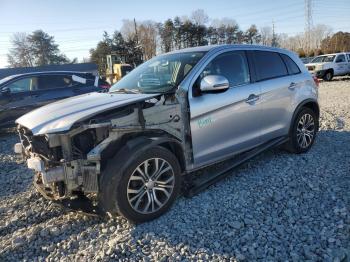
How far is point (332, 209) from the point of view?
3.83 metres

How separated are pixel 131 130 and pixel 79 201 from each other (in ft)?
3.14

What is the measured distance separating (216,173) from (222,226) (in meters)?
0.99

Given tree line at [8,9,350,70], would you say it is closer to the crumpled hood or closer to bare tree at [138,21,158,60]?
bare tree at [138,21,158,60]

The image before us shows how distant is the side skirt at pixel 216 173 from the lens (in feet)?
13.9

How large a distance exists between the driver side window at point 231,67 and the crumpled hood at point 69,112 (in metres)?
1.00

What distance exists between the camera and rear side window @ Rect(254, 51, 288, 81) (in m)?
5.02

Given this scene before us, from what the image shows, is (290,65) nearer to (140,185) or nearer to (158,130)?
(158,130)

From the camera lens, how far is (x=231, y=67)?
4.65 meters

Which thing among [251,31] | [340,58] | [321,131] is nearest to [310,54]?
[251,31]

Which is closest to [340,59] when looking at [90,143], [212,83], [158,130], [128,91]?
[212,83]

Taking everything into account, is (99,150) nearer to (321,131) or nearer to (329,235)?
(329,235)

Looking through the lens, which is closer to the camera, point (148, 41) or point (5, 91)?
point (5, 91)

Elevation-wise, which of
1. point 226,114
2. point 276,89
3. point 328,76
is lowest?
point 328,76

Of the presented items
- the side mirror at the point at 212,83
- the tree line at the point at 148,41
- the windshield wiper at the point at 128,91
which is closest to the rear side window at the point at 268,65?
the side mirror at the point at 212,83
